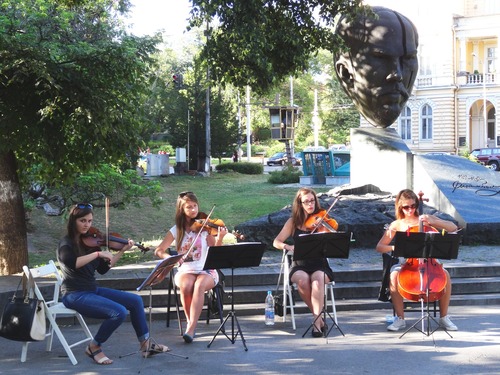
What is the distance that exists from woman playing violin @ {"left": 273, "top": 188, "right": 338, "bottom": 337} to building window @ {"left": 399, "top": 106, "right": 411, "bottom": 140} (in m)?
54.2

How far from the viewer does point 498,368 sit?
6848 mm

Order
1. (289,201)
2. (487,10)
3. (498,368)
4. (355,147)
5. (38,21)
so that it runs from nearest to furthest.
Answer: (498,368) < (355,147) < (38,21) < (289,201) < (487,10)

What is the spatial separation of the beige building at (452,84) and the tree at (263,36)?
152 feet

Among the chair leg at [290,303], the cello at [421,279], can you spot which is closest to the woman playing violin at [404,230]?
the cello at [421,279]

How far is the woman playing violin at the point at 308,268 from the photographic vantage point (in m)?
8.26

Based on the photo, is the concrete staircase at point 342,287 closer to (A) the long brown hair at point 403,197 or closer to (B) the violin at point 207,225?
(B) the violin at point 207,225

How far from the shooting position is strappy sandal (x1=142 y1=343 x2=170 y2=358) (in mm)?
7332

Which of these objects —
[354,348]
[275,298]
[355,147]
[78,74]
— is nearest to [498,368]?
[354,348]

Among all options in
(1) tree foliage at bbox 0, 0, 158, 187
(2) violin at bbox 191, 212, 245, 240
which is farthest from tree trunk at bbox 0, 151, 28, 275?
(2) violin at bbox 191, 212, 245, 240

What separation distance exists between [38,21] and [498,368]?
13140 mm

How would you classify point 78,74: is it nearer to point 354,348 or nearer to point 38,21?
point 354,348

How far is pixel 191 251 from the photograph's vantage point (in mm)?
8406

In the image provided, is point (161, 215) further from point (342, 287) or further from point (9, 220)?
point (342, 287)

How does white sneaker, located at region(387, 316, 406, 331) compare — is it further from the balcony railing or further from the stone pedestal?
the balcony railing
